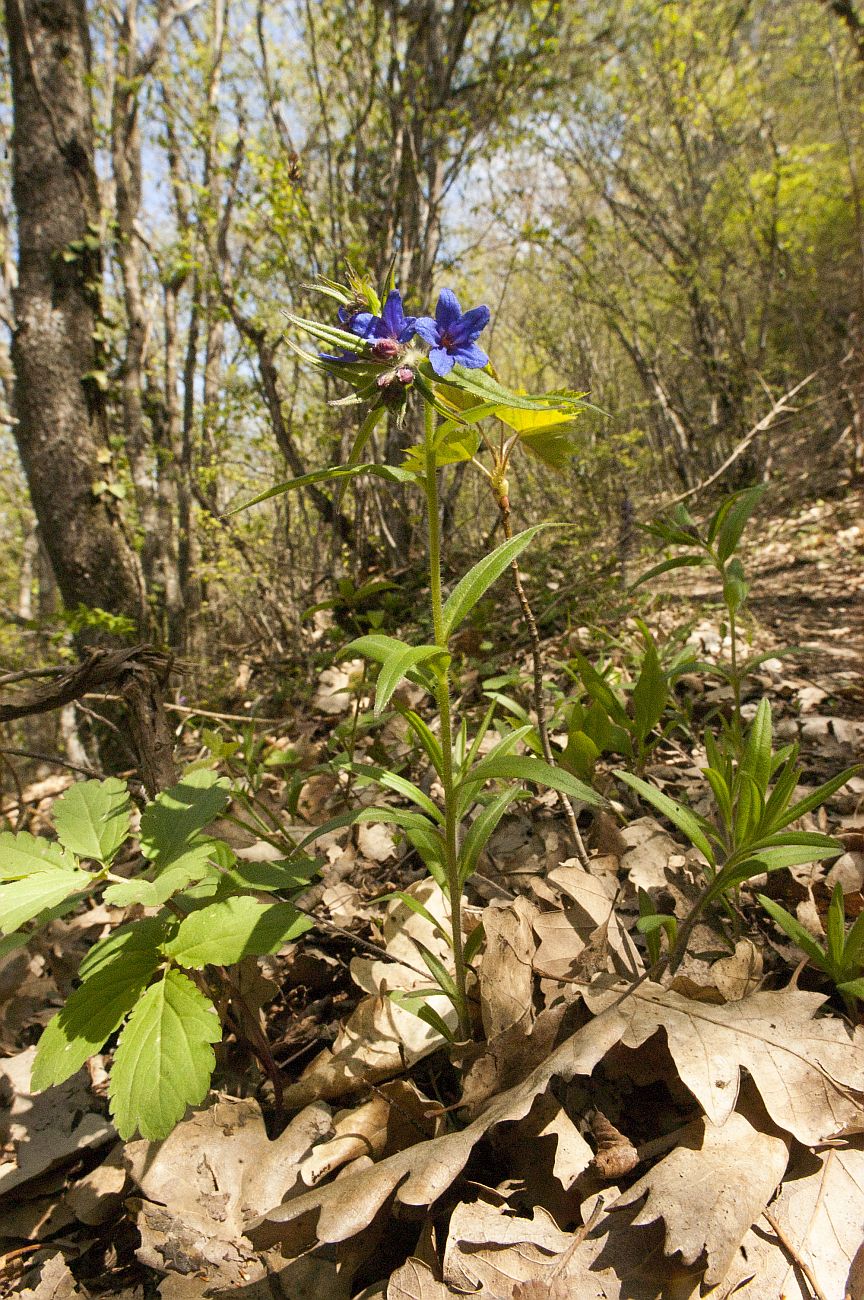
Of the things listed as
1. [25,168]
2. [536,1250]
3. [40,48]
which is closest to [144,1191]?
[536,1250]

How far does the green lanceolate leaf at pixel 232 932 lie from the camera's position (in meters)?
1.07

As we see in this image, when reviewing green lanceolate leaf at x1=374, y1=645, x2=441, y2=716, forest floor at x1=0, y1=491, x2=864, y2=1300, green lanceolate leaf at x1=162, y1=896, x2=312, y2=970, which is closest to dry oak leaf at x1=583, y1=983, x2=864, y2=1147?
forest floor at x1=0, y1=491, x2=864, y2=1300

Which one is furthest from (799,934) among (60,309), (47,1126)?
(60,309)

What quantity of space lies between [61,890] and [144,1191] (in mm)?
597

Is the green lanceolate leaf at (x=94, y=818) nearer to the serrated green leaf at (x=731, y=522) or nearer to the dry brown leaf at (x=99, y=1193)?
the dry brown leaf at (x=99, y=1193)

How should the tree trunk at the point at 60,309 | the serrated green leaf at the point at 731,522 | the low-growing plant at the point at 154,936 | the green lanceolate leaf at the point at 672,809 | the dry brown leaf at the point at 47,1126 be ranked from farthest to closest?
1. the tree trunk at the point at 60,309
2. the serrated green leaf at the point at 731,522
3. the green lanceolate leaf at the point at 672,809
4. the dry brown leaf at the point at 47,1126
5. the low-growing plant at the point at 154,936

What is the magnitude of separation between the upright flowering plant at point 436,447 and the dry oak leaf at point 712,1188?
16.7 inches

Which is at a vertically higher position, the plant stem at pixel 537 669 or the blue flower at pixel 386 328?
the blue flower at pixel 386 328

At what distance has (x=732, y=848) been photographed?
55.1 inches

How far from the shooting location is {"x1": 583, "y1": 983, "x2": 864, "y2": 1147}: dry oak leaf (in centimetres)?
101

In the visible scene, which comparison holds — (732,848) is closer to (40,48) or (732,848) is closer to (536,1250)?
(536,1250)

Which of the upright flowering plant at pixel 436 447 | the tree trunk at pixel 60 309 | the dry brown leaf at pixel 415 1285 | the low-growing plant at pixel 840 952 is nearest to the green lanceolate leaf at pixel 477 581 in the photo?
the upright flowering plant at pixel 436 447

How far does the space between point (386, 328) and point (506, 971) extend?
122 cm

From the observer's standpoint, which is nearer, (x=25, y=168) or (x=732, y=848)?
(x=732, y=848)
